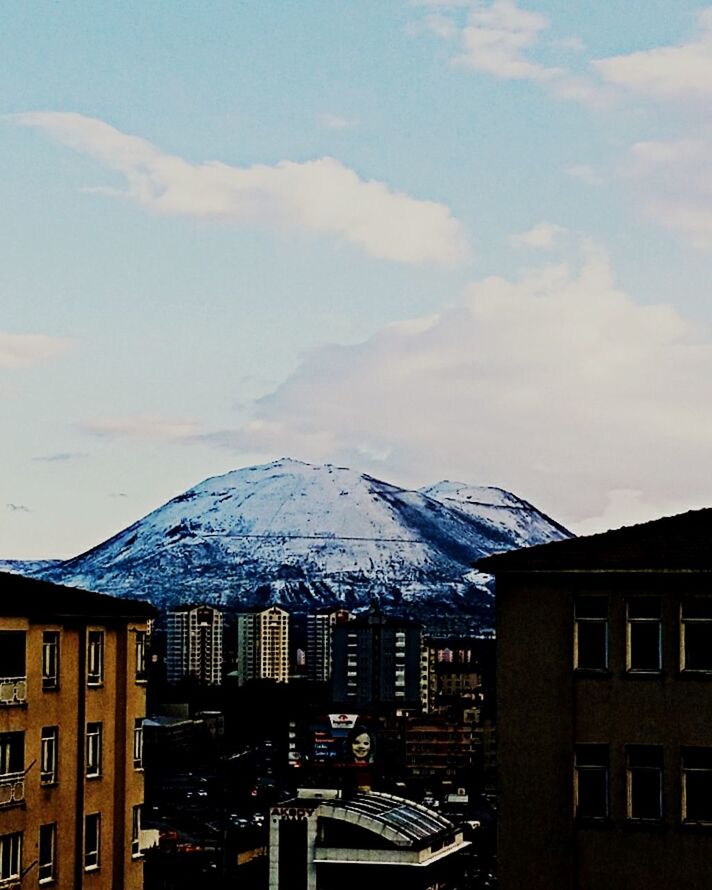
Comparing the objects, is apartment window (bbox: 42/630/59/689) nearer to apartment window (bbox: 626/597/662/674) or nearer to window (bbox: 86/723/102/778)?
window (bbox: 86/723/102/778)

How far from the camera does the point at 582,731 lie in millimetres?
18078

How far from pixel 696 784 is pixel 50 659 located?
1100 cm

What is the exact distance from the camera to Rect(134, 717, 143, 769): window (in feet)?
88.1

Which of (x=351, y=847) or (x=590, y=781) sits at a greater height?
(x=590, y=781)

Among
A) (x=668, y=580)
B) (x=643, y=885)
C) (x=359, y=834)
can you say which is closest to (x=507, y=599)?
(x=668, y=580)

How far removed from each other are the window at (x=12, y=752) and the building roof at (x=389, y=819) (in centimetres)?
3369

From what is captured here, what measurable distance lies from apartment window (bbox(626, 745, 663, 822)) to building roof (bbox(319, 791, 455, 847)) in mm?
38702

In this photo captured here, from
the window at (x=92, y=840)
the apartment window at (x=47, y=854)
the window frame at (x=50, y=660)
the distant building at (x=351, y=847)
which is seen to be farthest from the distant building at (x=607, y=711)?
the distant building at (x=351, y=847)

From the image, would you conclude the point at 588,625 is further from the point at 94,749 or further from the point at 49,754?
the point at 94,749

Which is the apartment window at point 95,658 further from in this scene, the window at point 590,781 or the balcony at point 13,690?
the window at point 590,781

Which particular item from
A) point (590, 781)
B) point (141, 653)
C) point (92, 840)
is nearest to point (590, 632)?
point (590, 781)

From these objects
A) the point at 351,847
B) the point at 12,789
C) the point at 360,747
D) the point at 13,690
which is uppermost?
the point at 13,690

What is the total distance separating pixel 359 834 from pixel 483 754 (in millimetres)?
111519

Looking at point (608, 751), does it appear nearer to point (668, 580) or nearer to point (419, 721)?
point (668, 580)
